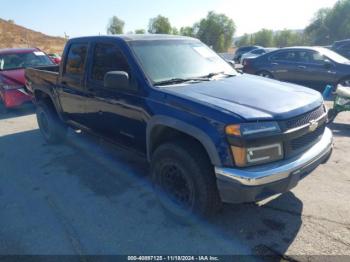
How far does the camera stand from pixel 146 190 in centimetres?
400

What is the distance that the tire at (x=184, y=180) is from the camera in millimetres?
2891

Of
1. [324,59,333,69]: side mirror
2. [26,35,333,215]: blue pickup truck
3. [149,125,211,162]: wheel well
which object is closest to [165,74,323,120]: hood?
[26,35,333,215]: blue pickup truck

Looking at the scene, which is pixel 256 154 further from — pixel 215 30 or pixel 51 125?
pixel 215 30

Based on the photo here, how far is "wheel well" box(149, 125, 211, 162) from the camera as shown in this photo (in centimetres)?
309

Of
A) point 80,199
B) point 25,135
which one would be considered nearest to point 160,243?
point 80,199

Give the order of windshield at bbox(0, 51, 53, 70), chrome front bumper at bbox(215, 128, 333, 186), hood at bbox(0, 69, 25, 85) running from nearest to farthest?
1. chrome front bumper at bbox(215, 128, 333, 186)
2. hood at bbox(0, 69, 25, 85)
3. windshield at bbox(0, 51, 53, 70)

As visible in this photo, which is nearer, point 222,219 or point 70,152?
point 222,219

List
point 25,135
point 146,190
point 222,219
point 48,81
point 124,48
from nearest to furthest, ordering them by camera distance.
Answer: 1. point 222,219
2. point 124,48
3. point 146,190
4. point 48,81
5. point 25,135

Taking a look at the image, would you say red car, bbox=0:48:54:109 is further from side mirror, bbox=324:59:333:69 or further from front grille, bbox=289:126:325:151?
side mirror, bbox=324:59:333:69

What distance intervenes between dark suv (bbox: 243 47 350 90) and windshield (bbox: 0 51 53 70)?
21.8ft

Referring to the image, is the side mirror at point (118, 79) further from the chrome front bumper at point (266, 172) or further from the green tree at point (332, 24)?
the green tree at point (332, 24)

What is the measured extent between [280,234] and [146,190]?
5.61ft

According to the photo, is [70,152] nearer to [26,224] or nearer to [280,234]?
[26,224]

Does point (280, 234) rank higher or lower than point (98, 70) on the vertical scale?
lower
